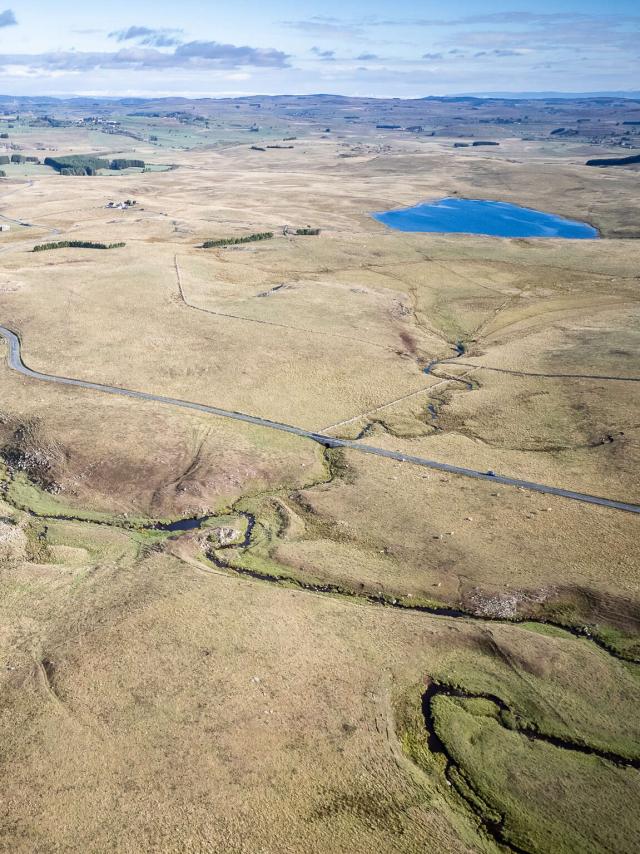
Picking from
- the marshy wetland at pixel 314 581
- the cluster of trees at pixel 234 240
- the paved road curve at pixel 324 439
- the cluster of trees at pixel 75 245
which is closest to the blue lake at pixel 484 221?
the cluster of trees at pixel 234 240

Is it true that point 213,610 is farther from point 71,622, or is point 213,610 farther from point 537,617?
point 537,617

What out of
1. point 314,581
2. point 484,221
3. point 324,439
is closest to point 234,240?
point 484,221

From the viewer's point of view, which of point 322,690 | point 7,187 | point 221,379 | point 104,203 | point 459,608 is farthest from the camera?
point 7,187

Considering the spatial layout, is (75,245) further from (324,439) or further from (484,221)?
(484,221)

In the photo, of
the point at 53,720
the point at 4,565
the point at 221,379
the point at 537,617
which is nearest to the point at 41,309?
the point at 221,379

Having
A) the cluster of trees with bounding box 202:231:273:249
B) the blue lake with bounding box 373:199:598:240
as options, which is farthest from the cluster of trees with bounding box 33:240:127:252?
the blue lake with bounding box 373:199:598:240

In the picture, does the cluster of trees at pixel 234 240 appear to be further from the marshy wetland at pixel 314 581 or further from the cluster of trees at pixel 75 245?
the marshy wetland at pixel 314 581
